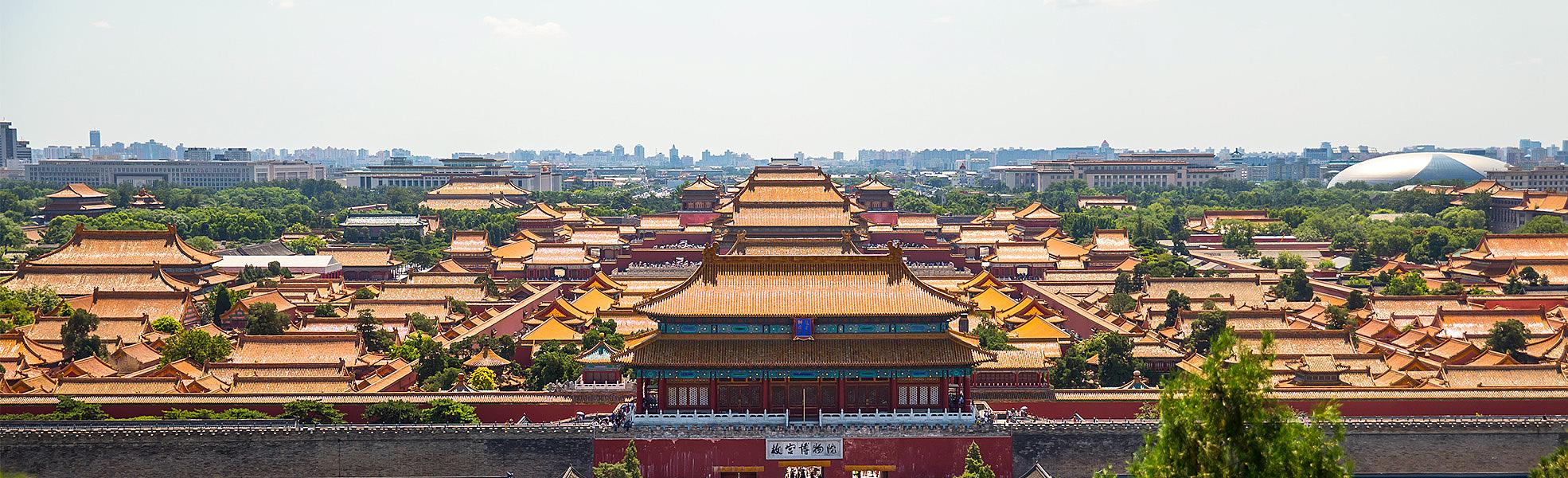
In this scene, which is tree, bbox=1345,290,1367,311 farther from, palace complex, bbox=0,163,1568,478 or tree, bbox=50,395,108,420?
tree, bbox=50,395,108,420

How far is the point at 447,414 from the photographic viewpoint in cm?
3142

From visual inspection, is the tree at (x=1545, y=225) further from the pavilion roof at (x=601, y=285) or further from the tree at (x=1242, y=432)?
the tree at (x=1242, y=432)

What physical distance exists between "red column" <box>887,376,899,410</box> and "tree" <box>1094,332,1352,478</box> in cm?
1354

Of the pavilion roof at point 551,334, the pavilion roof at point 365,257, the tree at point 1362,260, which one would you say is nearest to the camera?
the pavilion roof at point 551,334

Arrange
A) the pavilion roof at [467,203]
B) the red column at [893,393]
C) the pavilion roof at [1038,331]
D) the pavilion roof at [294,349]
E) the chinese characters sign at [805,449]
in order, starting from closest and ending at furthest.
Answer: the chinese characters sign at [805,449] → the red column at [893,393] → the pavilion roof at [294,349] → the pavilion roof at [1038,331] → the pavilion roof at [467,203]

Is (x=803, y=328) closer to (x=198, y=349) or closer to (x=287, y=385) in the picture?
(x=287, y=385)

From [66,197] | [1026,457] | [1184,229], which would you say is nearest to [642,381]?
[1026,457]

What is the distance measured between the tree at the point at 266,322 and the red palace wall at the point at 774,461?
53.4 feet

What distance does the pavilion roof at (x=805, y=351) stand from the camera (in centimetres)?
2983

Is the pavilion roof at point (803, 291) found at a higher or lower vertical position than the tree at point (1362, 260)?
higher

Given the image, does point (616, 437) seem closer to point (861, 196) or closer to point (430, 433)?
point (430, 433)

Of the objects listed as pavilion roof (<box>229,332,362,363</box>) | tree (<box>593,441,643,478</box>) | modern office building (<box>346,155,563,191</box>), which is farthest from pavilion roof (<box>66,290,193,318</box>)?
modern office building (<box>346,155,563,191</box>)

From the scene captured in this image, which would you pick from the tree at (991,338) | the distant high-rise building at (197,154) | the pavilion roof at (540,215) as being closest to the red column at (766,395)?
the tree at (991,338)

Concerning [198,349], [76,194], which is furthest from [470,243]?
[76,194]
